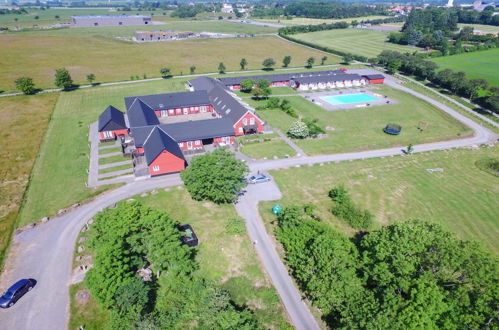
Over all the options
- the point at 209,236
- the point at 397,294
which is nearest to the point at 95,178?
the point at 209,236

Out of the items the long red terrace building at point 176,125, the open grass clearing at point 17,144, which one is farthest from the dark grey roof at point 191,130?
the open grass clearing at point 17,144

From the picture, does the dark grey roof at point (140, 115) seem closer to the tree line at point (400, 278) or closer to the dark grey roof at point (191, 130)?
the dark grey roof at point (191, 130)

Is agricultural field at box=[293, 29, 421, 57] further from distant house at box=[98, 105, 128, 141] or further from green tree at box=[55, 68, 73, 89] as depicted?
distant house at box=[98, 105, 128, 141]

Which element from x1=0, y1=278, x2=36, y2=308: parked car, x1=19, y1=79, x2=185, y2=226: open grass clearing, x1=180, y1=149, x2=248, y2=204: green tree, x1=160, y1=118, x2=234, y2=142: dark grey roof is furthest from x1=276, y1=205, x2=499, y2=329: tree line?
x1=19, y1=79, x2=185, y2=226: open grass clearing

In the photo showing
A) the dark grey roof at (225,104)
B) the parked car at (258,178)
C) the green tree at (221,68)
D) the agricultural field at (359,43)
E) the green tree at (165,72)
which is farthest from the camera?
the agricultural field at (359,43)

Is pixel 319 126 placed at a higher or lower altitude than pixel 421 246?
lower

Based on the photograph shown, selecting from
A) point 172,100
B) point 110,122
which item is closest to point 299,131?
point 172,100

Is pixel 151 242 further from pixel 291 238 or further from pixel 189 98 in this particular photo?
pixel 189 98
